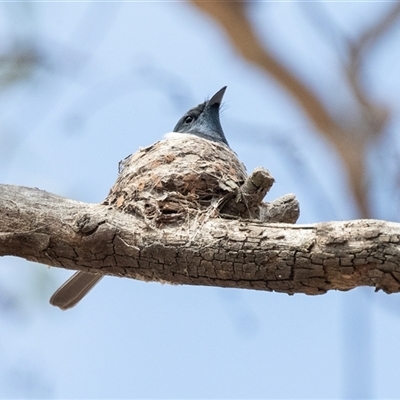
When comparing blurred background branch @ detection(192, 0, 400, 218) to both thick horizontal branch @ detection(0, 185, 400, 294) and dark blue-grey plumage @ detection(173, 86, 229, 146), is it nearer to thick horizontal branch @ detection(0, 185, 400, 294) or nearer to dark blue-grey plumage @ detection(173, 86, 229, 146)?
thick horizontal branch @ detection(0, 185, 400, 294)

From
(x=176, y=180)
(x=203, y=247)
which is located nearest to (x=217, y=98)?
(x=176, y=180)

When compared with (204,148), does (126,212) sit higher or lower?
lower

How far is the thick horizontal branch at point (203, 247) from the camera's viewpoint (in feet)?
7.38

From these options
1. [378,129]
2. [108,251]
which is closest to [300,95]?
[378,129]

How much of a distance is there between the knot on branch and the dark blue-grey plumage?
1.00 meters

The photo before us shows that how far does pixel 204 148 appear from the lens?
413cm

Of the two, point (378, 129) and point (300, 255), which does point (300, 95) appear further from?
point (300, 255)

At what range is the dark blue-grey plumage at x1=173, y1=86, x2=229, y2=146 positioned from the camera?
17.4ft

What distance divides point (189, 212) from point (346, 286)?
918 mm

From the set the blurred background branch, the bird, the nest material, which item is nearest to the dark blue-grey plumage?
the bird

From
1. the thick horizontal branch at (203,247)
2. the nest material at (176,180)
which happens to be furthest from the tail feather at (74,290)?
the thick horizontal branch at (203,247)

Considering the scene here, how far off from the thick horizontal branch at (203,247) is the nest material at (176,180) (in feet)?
0.55

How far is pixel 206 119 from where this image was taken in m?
5.41

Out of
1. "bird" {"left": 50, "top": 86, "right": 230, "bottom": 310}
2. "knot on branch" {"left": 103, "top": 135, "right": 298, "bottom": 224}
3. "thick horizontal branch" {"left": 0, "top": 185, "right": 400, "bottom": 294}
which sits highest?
"bird" {"left": 50, "top": 86, "right": 230, "bottom": 310}
